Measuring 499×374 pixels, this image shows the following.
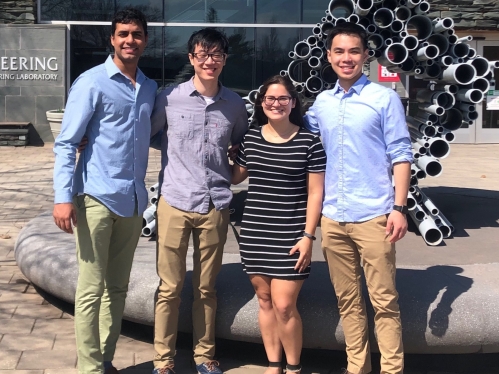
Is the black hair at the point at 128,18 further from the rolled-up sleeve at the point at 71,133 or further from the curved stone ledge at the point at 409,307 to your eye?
the curved stone ledge at the point at 409,307

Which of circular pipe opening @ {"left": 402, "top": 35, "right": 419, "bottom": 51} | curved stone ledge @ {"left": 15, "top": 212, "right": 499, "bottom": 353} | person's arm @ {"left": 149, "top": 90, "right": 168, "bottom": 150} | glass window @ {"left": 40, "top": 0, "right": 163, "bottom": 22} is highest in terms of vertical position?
glass window @ {"left": 40, "top": 0, "right": 163, "bottom": 22}

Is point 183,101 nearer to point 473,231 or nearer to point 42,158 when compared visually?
point 473,231

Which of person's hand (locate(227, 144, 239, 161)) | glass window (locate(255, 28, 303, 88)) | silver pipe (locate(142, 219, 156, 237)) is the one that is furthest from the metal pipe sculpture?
glass window (locate(255, 28, 303, 88))

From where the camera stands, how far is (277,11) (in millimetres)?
18000

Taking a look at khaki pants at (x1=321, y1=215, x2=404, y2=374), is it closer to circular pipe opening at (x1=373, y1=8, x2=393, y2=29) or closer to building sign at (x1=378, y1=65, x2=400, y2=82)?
circular pipe opening at (x1=373, y1=8, x2=393, y2=29)

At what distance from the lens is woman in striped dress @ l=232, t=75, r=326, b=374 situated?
3.67 m

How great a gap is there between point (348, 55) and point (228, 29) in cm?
1486

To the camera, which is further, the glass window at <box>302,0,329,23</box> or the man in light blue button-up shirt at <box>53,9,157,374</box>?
the glass window at <box>302,0,329,23</box>

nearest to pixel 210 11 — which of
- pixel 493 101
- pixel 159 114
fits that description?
pixel 493 101

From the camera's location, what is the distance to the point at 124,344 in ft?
15.2

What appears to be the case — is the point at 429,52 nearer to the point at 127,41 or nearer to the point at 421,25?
the point at 421,25

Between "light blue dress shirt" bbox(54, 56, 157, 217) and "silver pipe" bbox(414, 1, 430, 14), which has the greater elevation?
"silver pipe" bbox(414, 1, 430, 14)

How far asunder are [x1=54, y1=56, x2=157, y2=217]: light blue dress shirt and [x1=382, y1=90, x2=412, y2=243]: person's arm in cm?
125

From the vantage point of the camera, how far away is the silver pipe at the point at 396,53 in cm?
600
